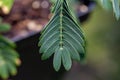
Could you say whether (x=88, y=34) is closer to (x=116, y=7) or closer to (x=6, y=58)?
(x=6, y=58)

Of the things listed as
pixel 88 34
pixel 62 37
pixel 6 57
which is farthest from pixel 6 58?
pixel 88 34

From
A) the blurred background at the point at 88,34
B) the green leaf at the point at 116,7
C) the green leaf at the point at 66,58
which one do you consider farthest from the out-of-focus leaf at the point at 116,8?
the blurred background at the point at 88,34

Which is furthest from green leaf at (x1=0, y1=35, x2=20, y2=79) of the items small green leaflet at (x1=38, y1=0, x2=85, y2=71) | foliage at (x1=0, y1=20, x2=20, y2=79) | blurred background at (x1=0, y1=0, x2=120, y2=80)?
small green leaflet at (x1=38, y1=0, x2=85, y2=71)

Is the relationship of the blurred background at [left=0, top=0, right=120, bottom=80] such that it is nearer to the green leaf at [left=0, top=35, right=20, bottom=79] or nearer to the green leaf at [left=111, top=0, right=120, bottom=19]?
the green leaf at [left=0, top=35, right=20, bottom=79]

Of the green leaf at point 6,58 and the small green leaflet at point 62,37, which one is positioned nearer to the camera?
the small green leaflet at point 62,37

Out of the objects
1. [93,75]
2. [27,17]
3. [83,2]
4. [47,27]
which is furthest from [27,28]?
[47,27]

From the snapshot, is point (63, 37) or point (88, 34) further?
point (88, 34)

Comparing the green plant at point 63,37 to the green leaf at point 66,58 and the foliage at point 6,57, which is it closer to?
the green leaf at point 66,58

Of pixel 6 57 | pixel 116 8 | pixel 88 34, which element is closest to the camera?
pixel 116 8
